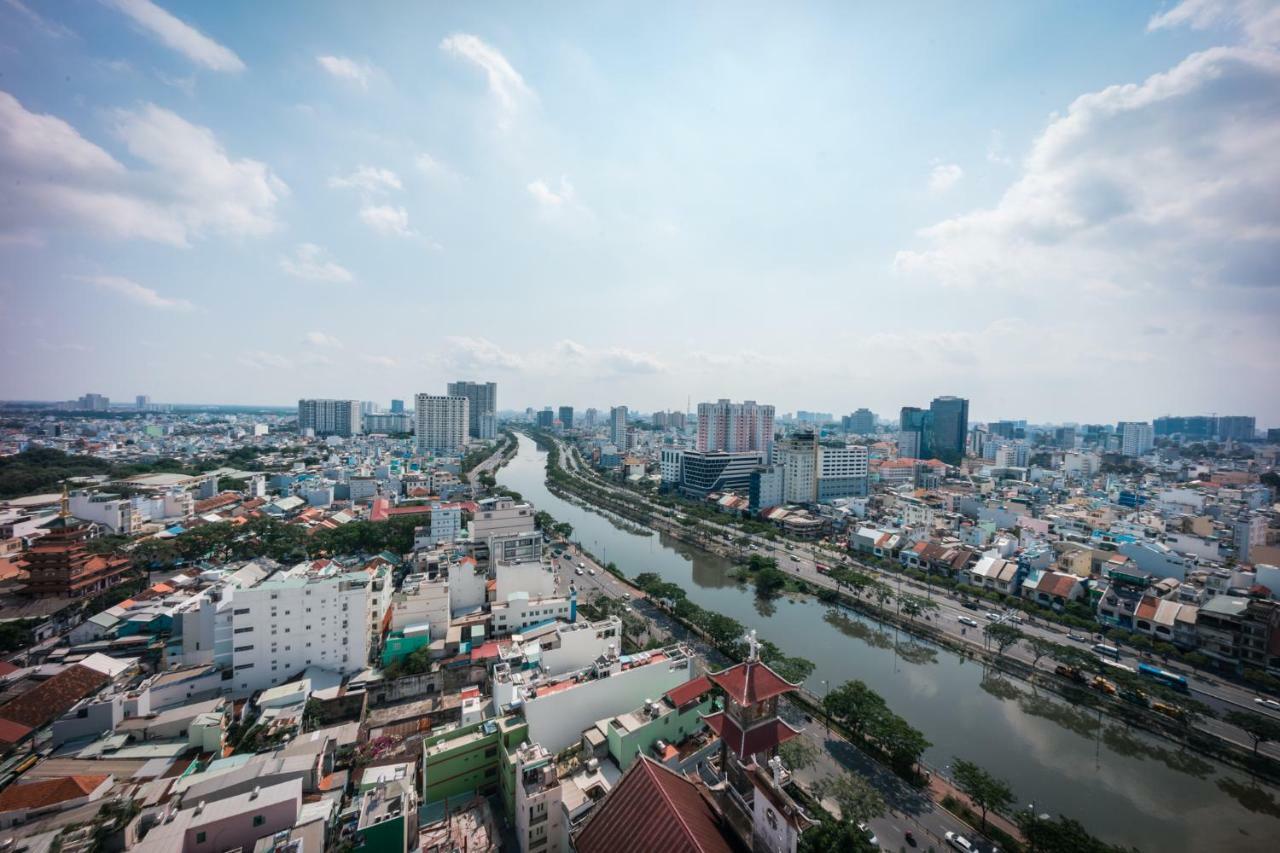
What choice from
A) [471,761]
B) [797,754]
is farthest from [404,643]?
[797,754]

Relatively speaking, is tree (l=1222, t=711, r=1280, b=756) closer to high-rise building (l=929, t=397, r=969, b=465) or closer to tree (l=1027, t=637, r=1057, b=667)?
tree (l=1027, t=637, r=1057, b=667)

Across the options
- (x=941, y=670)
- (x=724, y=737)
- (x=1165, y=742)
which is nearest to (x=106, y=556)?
(x=724, y=737)

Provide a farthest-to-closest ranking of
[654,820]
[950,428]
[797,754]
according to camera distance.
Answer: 1. [950,428]
2. [797,754]
3. [654,820]

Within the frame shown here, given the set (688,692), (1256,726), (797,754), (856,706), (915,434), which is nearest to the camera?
(797,754)

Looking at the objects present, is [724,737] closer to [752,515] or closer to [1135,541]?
[1135,541]

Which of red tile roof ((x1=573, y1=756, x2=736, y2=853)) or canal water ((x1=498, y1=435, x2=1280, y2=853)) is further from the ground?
red tile roof ((x1=573, y1=756, x2=736, y2=853))

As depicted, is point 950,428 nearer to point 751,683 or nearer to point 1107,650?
point 1107,650

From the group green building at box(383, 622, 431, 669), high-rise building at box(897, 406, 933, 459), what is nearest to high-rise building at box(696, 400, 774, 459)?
high-rise building at box(897, 406, 933, 459)
